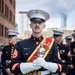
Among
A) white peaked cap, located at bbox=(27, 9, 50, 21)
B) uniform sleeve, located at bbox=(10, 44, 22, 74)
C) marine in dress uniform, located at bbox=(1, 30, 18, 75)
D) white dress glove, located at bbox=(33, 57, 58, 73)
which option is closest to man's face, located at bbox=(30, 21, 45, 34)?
white peaked cap, located at bbox=(27, 9, 50, 21)

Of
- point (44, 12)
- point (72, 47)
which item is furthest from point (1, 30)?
point (44, 12)

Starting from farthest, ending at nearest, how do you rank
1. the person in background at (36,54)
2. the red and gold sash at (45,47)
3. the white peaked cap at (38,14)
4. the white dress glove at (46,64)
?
the white peaked cap at (38,14) < the red and gold sash at (45,47) < the person in background at (36,54) < the white dress glove at (46,64)

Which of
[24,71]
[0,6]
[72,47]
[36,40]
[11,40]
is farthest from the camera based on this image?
[0,6]

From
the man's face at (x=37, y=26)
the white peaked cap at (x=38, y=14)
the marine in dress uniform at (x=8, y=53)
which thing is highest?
the white peaked cap at (x=38, y=14)

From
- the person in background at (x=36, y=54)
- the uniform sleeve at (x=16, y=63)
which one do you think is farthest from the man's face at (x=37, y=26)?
the uniform sleeve at (x=16, y=63)

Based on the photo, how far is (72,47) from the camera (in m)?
12.3

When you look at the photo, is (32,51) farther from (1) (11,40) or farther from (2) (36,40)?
(1) (11,40)

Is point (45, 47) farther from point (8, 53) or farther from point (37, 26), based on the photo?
point (8, 53)

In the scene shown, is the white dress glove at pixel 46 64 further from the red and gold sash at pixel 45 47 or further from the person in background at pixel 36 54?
the red and gold sash at pixel 45 47

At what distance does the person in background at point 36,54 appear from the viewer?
5094mm

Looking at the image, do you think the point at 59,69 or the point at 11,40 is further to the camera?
the point at 11,40

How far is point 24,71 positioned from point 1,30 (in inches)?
2043

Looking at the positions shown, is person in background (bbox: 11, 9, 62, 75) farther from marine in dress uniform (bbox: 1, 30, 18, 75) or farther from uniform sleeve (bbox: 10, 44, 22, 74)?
marine in dress uniform (bbox: 1, 30, 18, 75)

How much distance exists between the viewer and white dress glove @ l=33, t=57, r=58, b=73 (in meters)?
4.96
